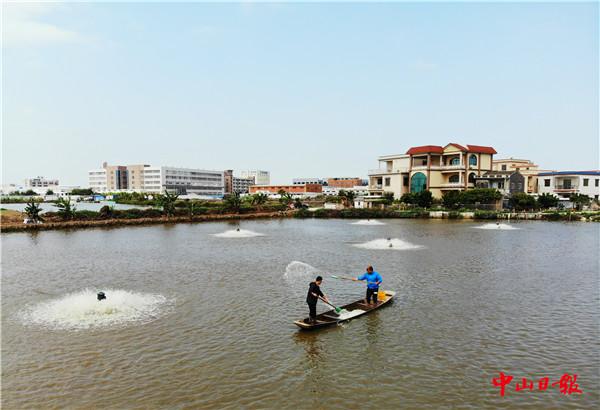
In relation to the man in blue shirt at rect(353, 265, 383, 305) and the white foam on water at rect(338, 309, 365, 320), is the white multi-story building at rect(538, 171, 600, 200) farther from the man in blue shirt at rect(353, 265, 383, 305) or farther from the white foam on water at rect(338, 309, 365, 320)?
the white foam on water at rect(338, 309, 365, 320)

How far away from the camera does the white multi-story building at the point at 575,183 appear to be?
304 ft

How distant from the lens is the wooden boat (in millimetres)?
14961

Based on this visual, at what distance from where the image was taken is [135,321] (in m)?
16.1

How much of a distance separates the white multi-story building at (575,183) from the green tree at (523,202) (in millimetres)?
15409

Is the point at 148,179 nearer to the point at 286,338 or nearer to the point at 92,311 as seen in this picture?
the point at 92,311

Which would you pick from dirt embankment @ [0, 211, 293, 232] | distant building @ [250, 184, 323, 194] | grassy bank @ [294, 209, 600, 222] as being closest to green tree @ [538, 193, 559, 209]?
grassy bank @ [294, 209, 600, 222]

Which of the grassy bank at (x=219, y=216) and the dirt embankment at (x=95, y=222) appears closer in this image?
the dirt embankment at (x=95, y=222)

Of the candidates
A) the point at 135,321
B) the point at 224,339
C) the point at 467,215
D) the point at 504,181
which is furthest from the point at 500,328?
the point at 504,181


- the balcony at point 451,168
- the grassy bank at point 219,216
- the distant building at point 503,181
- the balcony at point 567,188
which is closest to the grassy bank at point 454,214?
the grassy bank at point 219,216

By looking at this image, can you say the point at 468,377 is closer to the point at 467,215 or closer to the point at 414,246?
the point at 414,246

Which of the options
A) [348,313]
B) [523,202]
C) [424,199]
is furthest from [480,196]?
[348,313]

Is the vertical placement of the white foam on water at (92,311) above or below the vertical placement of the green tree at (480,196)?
below

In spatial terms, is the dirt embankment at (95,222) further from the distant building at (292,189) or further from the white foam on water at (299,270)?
the distant building at (292,189)

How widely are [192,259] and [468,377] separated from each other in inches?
948
